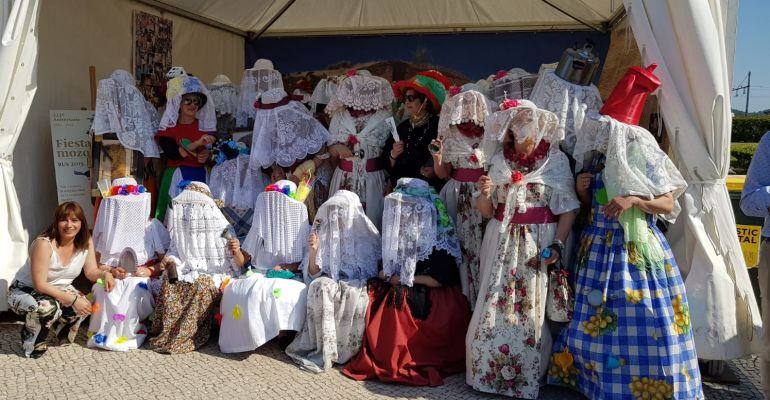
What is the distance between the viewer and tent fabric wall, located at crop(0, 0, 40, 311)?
14.4 ft

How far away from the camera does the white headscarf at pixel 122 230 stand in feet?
15.1

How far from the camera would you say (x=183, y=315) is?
4.32m

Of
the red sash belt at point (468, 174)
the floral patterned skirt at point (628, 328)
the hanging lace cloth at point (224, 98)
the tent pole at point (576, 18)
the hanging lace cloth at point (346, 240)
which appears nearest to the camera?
the floral patterned skirt at point (628, 328)

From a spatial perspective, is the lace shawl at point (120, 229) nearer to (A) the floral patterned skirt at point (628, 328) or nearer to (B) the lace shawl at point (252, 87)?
(B) the lace shawl at point (252, 87)

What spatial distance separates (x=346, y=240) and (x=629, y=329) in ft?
6.06

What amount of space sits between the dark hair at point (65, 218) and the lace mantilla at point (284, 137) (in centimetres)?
134

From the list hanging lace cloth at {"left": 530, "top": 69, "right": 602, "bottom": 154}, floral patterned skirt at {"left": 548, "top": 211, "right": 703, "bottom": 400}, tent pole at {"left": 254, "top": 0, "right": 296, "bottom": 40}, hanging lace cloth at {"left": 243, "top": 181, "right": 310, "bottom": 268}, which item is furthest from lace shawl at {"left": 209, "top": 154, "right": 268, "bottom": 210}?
tent pole at {"left": 254, "top": 0, "right": 296, "bottom": 40}

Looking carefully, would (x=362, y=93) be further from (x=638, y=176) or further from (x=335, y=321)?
(x=638, y=176)

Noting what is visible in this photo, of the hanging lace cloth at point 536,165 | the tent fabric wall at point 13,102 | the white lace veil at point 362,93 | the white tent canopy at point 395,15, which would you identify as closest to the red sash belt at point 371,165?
the white lace veil at point 362,93

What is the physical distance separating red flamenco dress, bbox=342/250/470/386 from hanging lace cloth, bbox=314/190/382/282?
192 millimetres

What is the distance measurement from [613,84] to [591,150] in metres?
1.39

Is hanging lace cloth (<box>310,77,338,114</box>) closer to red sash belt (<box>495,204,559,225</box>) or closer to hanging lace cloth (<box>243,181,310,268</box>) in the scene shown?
hanging lace cloth (<box>243,181,310,268</box>)

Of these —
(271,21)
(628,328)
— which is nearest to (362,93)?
(628,328)

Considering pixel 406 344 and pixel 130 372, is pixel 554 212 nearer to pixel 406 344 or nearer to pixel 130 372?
pixel 406 344
